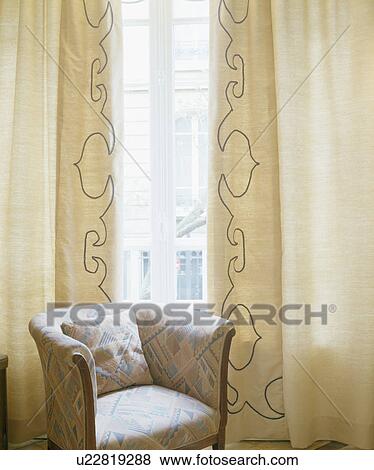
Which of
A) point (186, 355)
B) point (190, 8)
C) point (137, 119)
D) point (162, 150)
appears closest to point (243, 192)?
point (162, 150)

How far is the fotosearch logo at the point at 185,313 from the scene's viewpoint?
252 centimetres

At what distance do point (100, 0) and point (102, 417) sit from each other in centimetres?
207

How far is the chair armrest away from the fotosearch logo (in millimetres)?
255

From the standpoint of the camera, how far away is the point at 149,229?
309cm

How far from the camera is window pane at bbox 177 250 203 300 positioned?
3.09 metres

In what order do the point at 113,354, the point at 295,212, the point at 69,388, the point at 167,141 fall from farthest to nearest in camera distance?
the point at 167,141
the point at 295,212
the point at 113,354
the point at 69,388

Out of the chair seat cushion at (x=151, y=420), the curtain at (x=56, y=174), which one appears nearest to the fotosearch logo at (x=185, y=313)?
the curtain at (x=56, y=174)

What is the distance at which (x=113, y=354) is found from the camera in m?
2.47

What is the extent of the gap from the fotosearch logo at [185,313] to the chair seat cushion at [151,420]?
337 mm

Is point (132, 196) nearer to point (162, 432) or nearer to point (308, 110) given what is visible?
point (308, 110)

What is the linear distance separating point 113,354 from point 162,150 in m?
1.17

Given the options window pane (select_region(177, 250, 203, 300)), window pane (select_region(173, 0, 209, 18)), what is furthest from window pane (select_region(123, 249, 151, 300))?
window pane (select_region(173, 0, 209, 18))

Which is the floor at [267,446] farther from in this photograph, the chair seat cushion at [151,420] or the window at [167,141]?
the window at [167,141]

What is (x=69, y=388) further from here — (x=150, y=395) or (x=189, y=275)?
(x=189, y=275)
